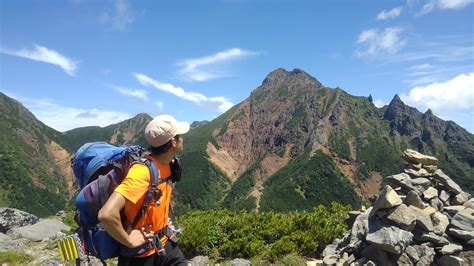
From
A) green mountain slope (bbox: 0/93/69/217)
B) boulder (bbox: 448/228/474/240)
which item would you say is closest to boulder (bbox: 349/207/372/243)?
boulder (bbox: 448/228/474/240)

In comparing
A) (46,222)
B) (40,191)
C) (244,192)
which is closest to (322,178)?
(244,192)

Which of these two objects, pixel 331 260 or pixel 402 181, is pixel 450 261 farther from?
pixel 331 260

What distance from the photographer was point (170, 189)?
450cm

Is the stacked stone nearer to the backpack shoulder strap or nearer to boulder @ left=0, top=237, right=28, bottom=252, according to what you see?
the backpack shoulder strap

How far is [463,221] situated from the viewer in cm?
772

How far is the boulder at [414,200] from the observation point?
7.91 meters

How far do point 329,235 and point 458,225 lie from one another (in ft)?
9.68

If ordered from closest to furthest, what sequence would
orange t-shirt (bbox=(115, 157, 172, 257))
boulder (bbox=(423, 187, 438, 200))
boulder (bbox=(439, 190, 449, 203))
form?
orange t-shirt (bbox=(115, 157, 172, 257)) < boulder (bbox=(423, 187, 438, 200)) < boulder (bbox=(439, 190, 449, 203))

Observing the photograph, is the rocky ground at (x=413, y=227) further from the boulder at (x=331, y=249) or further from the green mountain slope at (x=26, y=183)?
the green mountain slope at (x=26, y=183)

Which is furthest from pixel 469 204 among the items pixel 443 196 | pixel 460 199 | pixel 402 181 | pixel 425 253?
pixel 425 253

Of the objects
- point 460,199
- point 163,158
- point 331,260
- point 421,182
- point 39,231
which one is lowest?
point 39,231

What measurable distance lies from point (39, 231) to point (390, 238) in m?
11.8

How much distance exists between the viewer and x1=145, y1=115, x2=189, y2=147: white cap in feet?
13.6

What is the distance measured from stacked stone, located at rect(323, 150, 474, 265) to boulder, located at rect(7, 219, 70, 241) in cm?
1001
